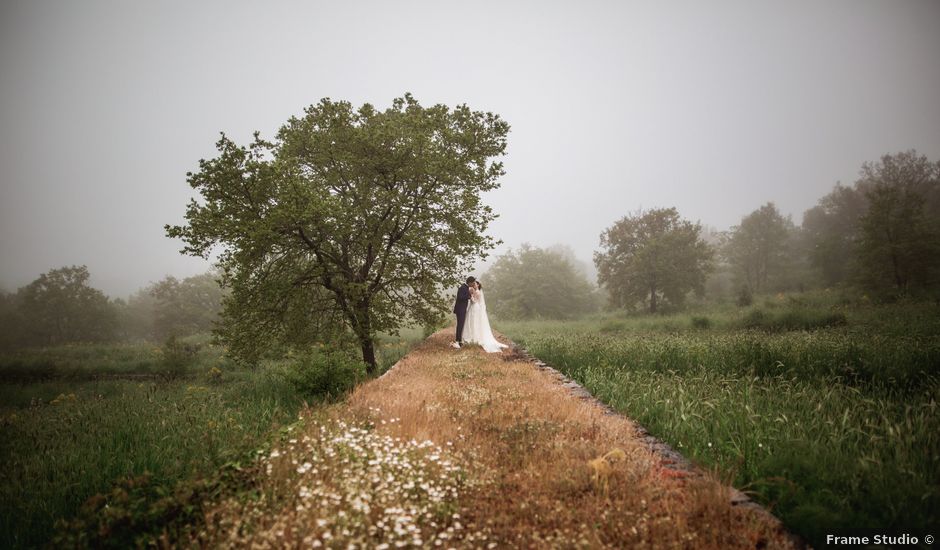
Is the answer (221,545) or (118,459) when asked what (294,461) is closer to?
(221,545)

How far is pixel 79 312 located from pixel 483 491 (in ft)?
181

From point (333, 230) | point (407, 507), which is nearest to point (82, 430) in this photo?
point (333, 230)

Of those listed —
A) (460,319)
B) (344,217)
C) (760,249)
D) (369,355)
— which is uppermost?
(760,249)

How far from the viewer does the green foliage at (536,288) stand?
3766 cm

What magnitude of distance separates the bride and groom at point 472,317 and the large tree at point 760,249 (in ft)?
132

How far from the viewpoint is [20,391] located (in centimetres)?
1664

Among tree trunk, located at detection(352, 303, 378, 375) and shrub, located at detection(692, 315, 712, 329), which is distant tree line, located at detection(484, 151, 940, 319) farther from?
tree trunk, located at detection(352, 303, 378, 375)

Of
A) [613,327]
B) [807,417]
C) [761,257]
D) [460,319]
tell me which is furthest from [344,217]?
[761,257]

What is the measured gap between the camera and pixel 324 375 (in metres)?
8.11

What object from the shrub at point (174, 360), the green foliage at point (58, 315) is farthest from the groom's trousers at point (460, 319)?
the green foliage at point (58, 315)

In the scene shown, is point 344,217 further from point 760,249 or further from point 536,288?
point 760,249

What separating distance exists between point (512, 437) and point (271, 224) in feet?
25.4

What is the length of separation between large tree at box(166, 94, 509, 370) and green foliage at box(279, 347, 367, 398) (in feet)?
8.24

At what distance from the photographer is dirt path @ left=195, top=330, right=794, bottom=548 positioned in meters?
2.74
